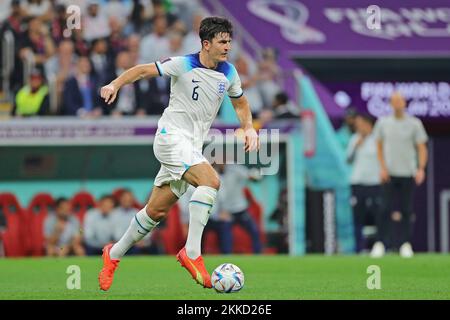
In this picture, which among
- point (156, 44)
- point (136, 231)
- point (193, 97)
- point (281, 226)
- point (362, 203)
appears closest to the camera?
point (193, 97)

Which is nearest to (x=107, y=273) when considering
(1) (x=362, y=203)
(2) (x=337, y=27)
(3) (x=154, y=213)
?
(3) (x=154, y=213)

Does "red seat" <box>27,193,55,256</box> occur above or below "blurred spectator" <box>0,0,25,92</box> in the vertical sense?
below

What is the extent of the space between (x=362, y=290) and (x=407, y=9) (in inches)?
529

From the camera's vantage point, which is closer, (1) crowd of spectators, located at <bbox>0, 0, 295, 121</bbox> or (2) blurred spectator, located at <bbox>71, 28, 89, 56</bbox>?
(1) crowd of spectators, located at <bbox>0, 0, 295, 121</bbox>

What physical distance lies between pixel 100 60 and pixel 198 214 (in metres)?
11.6

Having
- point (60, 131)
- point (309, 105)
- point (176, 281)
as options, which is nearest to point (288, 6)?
point (309, 105)

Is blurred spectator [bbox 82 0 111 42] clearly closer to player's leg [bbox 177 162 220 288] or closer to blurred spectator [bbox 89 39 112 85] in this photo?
blurred spectator [bbox 89 39 112 85]

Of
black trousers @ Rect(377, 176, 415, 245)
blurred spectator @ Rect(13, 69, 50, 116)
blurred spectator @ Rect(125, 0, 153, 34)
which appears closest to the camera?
black trousers @ Rect(377, 176, 415, 245)

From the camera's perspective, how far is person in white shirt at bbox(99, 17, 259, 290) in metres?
10.1

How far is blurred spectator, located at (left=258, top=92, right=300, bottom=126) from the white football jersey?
10063 millimetres

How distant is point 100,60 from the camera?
2134 cm

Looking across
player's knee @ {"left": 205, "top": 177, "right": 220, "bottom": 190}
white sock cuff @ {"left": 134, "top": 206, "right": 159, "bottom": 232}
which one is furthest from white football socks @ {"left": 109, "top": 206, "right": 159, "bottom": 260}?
player's knee @ {"left": 205, "top": 177, "right": 220, "bottom": 190}

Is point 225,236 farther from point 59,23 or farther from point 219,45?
point 219,45

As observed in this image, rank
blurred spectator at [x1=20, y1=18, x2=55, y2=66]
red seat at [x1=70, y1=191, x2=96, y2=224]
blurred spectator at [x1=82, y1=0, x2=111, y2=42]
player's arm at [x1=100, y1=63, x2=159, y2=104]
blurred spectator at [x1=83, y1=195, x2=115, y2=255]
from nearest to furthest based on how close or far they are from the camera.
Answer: player's arm at [x1=100, y1=63, x2=159, y2=104]
blurred spectator at [x1=83, y1=195, x2=115, y2=255]
red seat at [x1=70, y1=191, x2=96, y2=224]
blurred spectator at [x1=20, y1=18, x2=55, y2=66]
blurred spectator at [x1=82, y1=0, x2=111, y2=42]
